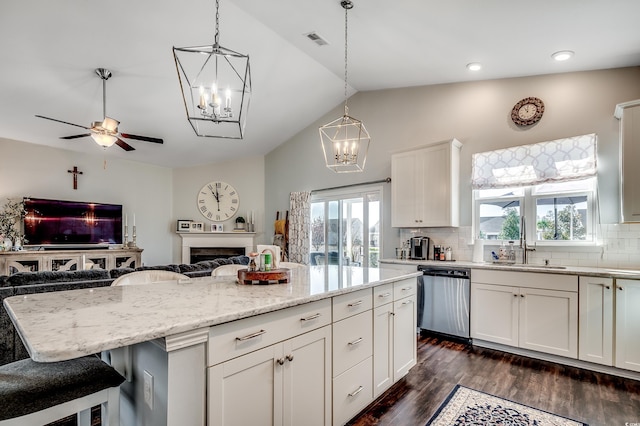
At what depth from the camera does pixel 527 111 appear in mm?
4000

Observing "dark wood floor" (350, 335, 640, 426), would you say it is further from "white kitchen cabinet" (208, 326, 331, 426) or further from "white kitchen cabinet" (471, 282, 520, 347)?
"white kitchen cabinet" (208, 326, 331, 426)

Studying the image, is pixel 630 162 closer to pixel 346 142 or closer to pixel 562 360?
pixel 562 360

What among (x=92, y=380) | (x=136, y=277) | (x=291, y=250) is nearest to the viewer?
(x=92, y=380)

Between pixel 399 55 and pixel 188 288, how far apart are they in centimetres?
359

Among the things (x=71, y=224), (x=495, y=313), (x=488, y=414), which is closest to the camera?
(x=488, y=414)

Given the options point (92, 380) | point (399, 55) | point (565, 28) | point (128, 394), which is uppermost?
point (399, 55)

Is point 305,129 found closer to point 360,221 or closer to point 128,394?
point 360,221

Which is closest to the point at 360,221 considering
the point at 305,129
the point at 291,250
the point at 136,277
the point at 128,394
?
the point at 291,250

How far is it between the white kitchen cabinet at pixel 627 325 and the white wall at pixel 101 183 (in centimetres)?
726

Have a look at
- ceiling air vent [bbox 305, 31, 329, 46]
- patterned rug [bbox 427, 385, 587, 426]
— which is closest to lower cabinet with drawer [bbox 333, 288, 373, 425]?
patterned rug [bbox 427, 385, 587, 426]

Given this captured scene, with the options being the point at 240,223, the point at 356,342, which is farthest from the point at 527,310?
the point at 240,223

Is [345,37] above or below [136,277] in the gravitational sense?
above

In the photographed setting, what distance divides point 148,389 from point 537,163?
4.37 m

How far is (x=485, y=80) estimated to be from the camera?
432 cm
